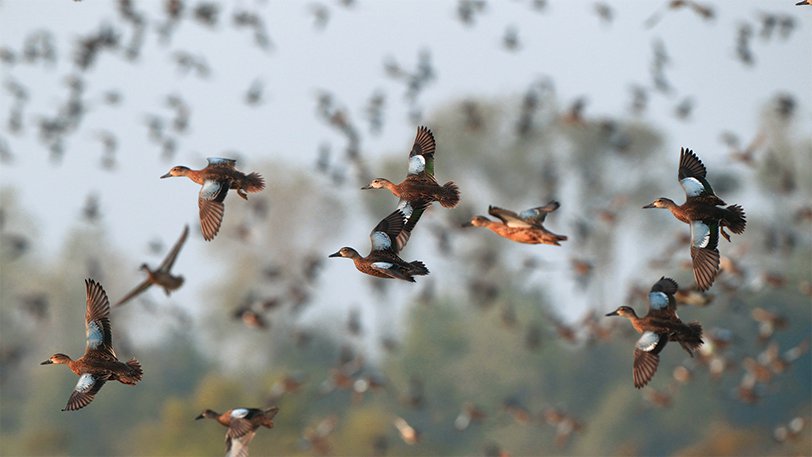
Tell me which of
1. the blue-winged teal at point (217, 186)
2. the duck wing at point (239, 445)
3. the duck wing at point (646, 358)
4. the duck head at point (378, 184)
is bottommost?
the duck wing at point (646, 358)

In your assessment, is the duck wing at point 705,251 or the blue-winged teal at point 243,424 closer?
the duck wing at point 705,251

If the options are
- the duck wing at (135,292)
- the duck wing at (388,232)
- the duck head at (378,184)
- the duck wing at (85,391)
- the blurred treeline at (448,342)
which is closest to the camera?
the duck wing at (85,391)

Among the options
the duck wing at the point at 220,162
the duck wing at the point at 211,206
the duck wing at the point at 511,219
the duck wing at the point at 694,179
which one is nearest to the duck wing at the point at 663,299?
the duck wing at the point at 694,179

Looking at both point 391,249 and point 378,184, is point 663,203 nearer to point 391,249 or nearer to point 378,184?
point 391,249

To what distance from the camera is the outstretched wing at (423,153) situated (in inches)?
497

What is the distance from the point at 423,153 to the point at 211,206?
210cm

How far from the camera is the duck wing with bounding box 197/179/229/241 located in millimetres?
12172

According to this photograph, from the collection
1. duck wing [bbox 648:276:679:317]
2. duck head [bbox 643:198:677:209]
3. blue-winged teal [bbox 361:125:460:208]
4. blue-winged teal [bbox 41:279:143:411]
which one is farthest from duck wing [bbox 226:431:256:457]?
duck head [bbox 643:198:677:209]

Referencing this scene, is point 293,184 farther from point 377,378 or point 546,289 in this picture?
point 377,378

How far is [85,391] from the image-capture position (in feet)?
37.7

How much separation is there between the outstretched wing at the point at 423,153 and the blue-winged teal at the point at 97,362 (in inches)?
124

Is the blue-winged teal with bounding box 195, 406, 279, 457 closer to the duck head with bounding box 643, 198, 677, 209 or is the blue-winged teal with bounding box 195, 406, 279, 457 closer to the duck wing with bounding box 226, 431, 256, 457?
the duck wing with bounding box 226, 431, 256, 457

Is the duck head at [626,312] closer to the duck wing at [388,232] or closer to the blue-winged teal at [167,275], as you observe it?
the duck wing at [388,232]

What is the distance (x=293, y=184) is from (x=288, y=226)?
2165 millimetres
